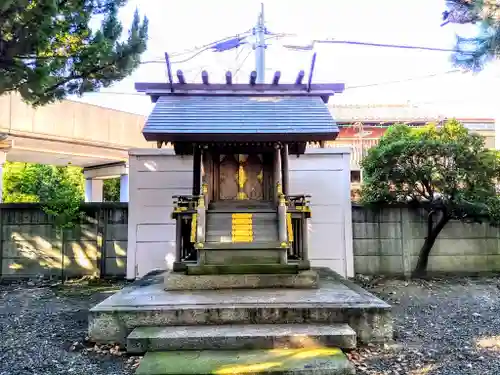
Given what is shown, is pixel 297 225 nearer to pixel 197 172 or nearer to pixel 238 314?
pixel 197 172

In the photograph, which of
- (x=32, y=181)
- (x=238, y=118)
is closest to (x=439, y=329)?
(x=238, y=118)

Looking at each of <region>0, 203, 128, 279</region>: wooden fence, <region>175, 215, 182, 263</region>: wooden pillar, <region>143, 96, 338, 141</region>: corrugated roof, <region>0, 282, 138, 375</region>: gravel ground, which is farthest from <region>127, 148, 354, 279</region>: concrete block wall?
<region>175, 215, 182, 263</region>: wooden pillar

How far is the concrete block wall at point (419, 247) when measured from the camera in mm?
7477

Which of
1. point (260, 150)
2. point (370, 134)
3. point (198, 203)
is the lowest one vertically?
point (198, 203)

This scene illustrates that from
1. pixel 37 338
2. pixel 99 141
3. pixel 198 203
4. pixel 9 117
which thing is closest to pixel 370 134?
pixel 99 141

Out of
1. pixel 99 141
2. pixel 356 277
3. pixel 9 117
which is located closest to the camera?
pixel 356 277

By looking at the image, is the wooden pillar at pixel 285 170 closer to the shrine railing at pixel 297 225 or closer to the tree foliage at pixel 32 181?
the shrine railing at pixel 297 225

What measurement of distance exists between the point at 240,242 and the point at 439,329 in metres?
2.81

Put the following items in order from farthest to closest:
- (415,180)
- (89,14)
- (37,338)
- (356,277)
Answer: (356,277) < (415,180) < (89,14) < (37,338)

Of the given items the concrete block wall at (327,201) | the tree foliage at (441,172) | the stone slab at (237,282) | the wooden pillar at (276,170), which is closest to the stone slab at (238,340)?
the stone slab at (237,282)

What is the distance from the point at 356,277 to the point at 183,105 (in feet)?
15.3

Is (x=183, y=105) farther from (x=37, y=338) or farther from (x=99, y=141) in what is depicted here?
(x=99, y=141)

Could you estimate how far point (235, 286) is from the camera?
207 inches

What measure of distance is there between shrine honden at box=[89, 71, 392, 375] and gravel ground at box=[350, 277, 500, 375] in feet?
1.10
